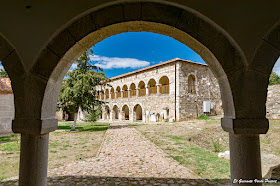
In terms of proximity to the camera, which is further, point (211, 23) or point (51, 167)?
point (51, 167)

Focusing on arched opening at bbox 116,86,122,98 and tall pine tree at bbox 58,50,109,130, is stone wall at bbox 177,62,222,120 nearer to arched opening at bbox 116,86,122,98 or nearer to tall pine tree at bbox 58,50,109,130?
tall pine tree at bbox 58,50,109,130

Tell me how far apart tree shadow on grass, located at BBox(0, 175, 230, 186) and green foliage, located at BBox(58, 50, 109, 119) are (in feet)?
28.9

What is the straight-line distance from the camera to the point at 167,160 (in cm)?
448

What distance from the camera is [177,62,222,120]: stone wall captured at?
15969 mm

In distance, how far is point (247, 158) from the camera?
70.8 inches

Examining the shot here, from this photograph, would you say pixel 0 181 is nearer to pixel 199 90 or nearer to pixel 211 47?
pixel 211 47

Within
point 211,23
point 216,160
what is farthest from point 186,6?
point 216,160

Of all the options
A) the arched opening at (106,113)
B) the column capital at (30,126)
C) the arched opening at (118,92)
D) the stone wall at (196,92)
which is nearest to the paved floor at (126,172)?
the column capital at (30,126)

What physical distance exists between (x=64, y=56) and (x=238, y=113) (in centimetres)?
208

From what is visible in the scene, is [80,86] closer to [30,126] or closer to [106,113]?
[30,126]

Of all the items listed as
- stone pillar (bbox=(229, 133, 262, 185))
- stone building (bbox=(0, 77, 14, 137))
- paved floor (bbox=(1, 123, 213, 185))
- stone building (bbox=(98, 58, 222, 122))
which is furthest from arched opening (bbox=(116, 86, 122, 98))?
stone pillar (bbox=(229, 133, 262, 185))

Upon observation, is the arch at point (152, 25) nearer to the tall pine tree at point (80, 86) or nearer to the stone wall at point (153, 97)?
the tall pine tree at point (80, 86)

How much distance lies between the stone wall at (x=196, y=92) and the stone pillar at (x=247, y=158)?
46.5 feet

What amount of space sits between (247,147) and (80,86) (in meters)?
11.4
